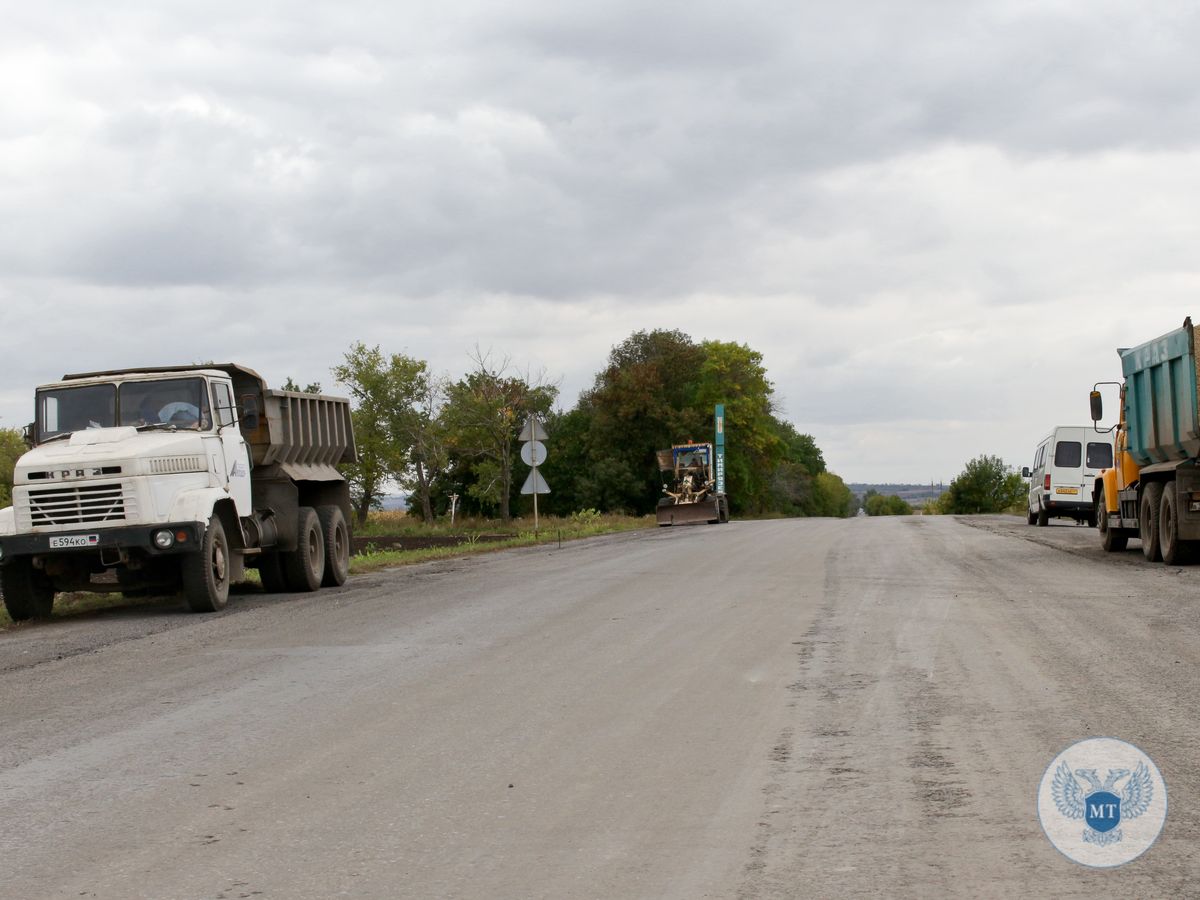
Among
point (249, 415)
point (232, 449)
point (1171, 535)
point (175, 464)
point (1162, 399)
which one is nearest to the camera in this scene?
point (175, 464)

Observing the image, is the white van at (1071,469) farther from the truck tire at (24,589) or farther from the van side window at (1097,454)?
the truck tire at (24,589)

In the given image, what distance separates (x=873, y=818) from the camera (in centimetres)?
526

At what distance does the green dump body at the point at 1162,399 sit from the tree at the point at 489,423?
1345 inches

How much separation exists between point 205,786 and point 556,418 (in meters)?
88.6

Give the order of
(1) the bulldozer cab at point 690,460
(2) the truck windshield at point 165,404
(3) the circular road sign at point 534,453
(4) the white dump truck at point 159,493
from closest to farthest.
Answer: (4) the white dump truck at point 159,493, (2) the truck windshield at point 165,404, (3) the circular road sign at point 534,453, (1) the bulldozer cab at point 690,460

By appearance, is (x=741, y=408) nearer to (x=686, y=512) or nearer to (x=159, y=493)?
(x=686, y=512)

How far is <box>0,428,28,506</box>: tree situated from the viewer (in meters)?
55.2

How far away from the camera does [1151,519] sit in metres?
19.4

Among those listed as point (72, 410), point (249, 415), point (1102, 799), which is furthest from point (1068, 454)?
point (1102, 799)

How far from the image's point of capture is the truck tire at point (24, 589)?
14.5 meters

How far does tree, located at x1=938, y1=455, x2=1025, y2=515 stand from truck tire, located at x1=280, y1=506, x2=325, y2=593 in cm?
8358

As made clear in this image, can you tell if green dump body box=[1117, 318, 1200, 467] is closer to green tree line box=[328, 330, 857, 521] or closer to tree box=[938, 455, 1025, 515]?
green tree line box=[328, 330, 857, 521]

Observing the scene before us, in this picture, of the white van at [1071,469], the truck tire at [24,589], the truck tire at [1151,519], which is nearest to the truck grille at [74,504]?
the truck tire at [24,589]

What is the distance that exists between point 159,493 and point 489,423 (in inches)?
1877
